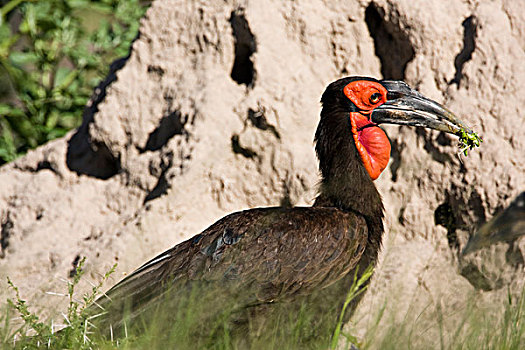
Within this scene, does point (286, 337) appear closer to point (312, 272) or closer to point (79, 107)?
point (312, 272)

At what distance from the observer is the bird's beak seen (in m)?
3.82

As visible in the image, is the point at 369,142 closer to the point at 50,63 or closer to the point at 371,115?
the point at 371,115

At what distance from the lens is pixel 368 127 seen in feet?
13.0

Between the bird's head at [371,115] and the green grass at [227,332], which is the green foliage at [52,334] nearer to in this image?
the green grass at [227,332]

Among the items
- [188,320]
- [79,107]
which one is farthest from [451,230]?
[79,107]

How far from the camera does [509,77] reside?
14.4 feet

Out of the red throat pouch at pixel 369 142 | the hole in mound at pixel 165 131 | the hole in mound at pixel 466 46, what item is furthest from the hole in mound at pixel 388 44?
the hole in mound at pixel 165 131

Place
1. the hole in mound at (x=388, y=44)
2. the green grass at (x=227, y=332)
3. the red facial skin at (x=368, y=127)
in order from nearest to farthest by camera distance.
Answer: the green grass at (x=227, y=332)
the red facial skin at (x=368, y=127)
the hole in mound at (x=388, y=44)

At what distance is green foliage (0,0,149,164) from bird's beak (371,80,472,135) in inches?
140

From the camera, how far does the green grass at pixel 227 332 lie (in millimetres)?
2836

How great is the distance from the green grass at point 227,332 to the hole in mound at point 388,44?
1997mm

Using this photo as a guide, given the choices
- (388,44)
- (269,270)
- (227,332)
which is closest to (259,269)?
(269,270)

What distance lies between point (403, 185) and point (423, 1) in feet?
3.87

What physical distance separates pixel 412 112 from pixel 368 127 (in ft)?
0.83
